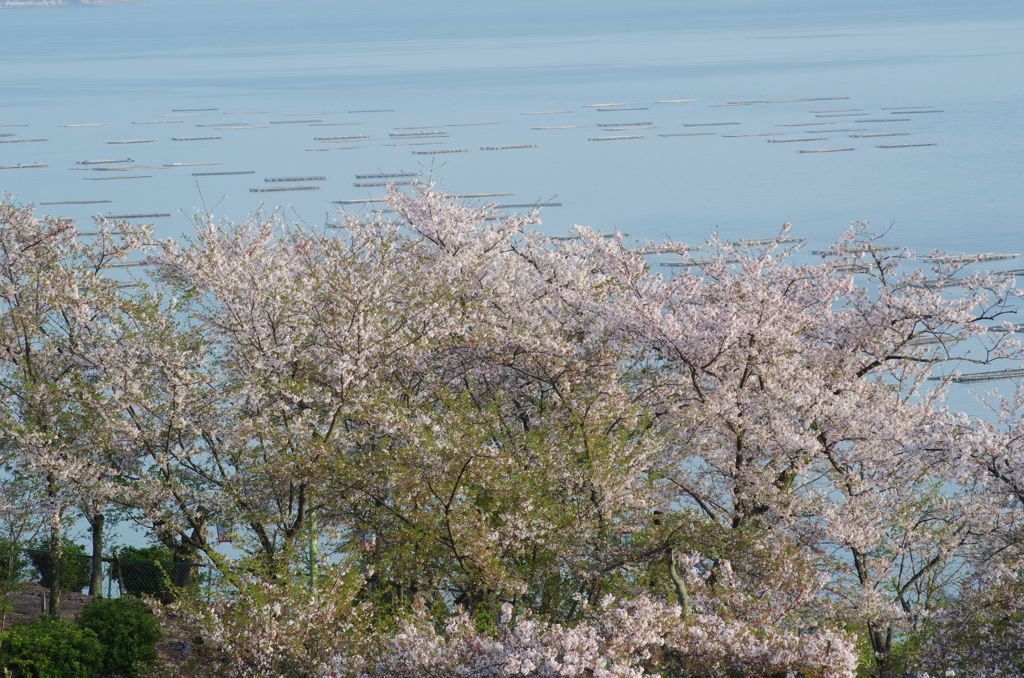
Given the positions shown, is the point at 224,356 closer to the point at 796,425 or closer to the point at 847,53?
the point at 796,425

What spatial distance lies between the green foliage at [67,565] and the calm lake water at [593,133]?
1143cm

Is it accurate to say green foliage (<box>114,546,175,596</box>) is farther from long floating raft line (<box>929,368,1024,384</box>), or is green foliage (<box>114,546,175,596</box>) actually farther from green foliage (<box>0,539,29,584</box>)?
long floating raft line (<box>929,368,1024,384</box>)

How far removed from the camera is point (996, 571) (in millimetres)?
12578

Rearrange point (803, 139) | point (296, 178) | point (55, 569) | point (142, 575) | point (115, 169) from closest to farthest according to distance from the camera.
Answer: point (55, 569)
point (142, 575)
point (296, 178)
point (115, 169)
point (803, 139)

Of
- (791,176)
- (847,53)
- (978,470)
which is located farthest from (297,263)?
(847,53)

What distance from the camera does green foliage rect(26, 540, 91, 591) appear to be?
1808 centimetres

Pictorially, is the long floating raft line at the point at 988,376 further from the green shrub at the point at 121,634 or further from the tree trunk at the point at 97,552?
the green shrub at the point at 121,634

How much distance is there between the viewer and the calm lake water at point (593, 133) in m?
41.8

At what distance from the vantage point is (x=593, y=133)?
2470 inches

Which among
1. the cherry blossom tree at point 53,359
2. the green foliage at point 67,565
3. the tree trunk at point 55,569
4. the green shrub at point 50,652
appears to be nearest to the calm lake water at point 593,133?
the green foliage at point 67,565

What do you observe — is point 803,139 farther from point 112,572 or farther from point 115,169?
point 112,572

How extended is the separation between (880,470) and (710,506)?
2.32m

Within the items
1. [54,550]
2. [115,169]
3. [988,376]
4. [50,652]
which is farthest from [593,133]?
[50,652]

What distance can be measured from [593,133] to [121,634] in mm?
51730
